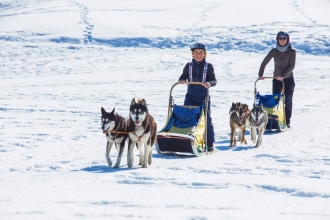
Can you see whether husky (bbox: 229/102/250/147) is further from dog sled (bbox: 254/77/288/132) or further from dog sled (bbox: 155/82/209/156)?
dog sled (bbox: 254/77/288/132)

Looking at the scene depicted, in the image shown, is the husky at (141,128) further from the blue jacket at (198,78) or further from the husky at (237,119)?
the husky at (237,119)

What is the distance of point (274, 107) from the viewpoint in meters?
9.74

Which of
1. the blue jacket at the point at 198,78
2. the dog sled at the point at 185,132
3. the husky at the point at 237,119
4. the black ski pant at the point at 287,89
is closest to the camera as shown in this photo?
the dog sled at the point at 185,132

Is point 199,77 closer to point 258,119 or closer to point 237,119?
point 237,119

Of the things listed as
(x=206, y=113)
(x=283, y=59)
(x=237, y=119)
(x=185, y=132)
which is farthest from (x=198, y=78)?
(x=283, y=59)

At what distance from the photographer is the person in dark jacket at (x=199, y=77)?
25.1 feet

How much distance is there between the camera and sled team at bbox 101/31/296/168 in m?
6.71

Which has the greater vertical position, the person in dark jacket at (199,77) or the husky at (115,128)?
the person in dark jacket at (199,77)

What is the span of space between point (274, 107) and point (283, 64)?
0.74m

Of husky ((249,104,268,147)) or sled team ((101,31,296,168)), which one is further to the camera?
husky ((249,104,268,147))

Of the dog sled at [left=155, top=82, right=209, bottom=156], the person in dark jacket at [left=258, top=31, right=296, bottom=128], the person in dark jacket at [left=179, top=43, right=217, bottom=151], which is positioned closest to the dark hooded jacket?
the person in dark jacket at [left=258, top=31, right=296, bottom=128]

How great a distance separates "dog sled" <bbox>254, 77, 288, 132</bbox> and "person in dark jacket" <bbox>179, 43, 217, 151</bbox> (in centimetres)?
186

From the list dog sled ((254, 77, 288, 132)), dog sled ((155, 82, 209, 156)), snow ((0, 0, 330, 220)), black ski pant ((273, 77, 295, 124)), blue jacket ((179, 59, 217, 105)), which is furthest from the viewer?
black ski pant ((273, 77, 295, 124))

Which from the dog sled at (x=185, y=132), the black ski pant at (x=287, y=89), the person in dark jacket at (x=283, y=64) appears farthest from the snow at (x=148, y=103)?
the person in dark jacket at (x=283, y=64)
